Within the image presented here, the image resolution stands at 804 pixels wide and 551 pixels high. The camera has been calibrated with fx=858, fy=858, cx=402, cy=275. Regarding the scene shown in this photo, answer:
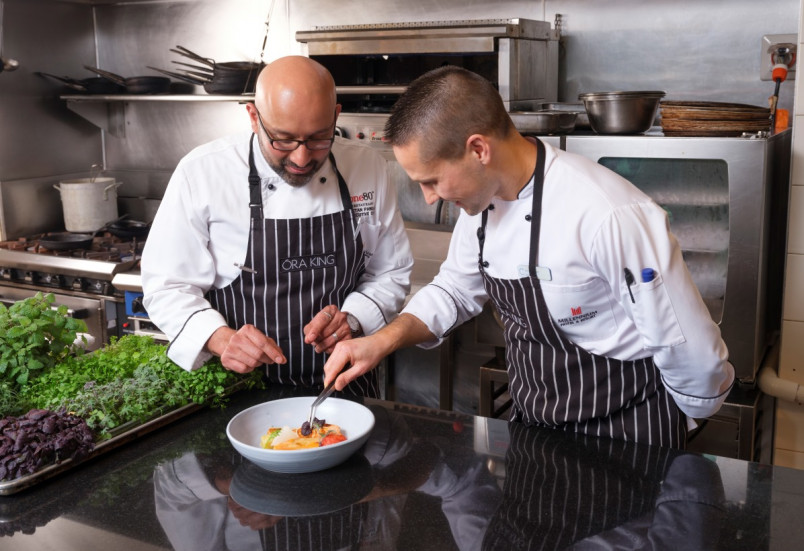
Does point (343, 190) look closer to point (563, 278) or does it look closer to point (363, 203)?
point (363, 203)

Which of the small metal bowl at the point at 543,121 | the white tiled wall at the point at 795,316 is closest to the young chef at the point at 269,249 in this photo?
the small metal bowl at the point at 543,121

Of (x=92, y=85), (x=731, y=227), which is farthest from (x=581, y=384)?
(x=92, y=85)

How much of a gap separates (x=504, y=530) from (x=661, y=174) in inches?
91.6

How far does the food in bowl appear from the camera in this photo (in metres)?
1.68

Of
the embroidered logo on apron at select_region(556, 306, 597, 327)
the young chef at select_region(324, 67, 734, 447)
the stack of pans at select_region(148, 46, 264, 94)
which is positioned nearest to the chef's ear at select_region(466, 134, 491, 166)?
the young chef at select_region(324, 67, 734, 447)

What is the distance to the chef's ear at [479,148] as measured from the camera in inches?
69.6

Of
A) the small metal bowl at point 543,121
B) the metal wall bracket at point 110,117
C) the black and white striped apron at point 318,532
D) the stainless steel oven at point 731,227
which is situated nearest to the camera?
the black and white striped apron at point 318,532

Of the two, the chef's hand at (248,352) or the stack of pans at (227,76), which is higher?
the stack of pans at (227,76)

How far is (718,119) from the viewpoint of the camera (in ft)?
10.4

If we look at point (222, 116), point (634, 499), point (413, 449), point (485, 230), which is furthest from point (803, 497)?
point (222, 116)

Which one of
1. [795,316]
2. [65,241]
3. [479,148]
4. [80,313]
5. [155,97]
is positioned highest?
[155,97]

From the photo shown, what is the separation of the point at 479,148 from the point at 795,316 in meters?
2.03

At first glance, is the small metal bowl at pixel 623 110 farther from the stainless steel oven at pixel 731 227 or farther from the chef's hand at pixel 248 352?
the chef's hand at pixel 248 352

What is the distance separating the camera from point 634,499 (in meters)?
1.55
